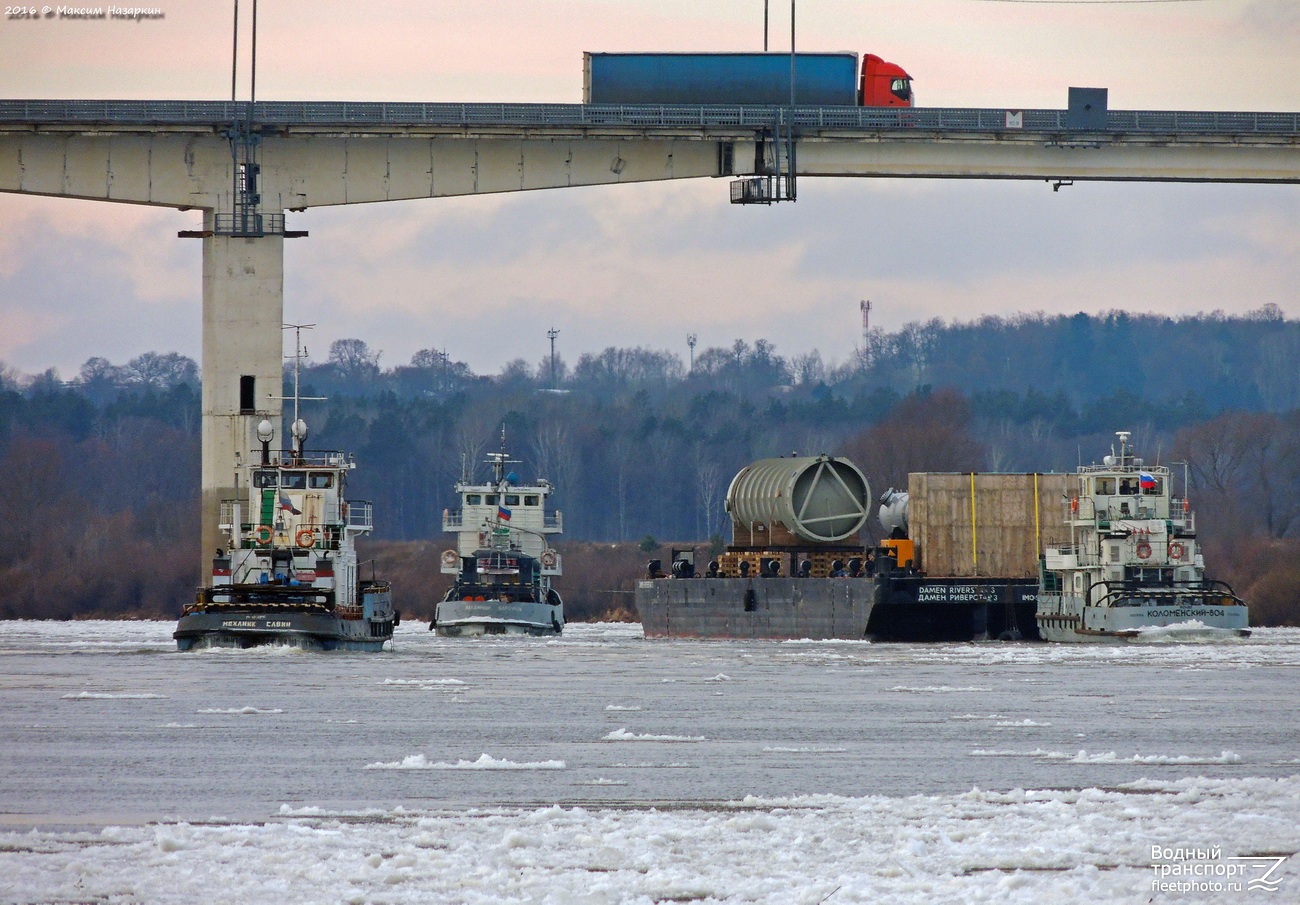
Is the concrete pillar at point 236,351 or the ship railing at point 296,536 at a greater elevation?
the concrete pillar at point 236,351

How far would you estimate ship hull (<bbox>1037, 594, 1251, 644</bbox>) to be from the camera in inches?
2418

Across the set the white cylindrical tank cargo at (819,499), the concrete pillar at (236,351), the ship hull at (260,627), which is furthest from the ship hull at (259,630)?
the white cylindrical tank cargo at (819,499)

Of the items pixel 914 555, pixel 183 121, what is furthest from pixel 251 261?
pixel 914 555

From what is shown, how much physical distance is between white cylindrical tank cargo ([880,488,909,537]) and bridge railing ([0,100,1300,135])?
21.8m

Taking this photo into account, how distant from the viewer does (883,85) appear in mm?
61719

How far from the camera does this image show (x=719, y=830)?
17.3 metres

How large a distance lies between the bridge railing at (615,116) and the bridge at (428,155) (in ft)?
0.16

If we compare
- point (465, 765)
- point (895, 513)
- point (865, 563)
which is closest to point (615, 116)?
point (865, 563)

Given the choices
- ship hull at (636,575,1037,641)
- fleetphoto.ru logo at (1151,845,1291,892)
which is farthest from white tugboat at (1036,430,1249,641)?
fleetphoto.ru logo at (1151,845,1291,892)

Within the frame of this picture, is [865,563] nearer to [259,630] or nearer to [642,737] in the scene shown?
[259,630]

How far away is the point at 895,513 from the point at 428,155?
2869cm

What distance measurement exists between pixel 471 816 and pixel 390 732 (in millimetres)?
9718

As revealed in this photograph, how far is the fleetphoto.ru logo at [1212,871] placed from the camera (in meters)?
14.7

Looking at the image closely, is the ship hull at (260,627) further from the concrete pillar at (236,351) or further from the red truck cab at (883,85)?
the red truck cab at (883,85)
